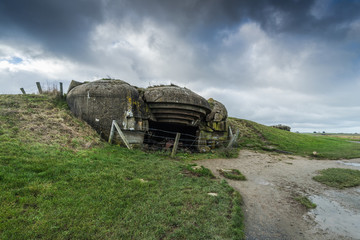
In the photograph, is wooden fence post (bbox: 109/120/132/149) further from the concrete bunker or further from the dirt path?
the dirt path

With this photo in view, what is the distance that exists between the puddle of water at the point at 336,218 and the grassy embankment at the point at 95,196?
5.61 feet

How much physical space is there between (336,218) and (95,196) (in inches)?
207

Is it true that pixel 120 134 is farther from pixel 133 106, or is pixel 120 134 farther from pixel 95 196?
pixel 95 196

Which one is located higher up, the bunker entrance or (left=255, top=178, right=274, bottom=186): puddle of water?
the bunker entrance

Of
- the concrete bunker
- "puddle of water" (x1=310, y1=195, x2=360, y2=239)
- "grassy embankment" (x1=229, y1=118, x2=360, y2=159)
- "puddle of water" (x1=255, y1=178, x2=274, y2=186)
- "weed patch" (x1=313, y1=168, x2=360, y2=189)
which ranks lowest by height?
"puddle of water" (x1=255, y1=178, x2=274, y2=186)

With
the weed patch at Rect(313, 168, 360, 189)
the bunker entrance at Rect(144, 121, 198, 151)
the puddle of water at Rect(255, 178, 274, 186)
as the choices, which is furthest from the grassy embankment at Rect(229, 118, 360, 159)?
the puddle of water at Rect(255, 178, 274, 186)

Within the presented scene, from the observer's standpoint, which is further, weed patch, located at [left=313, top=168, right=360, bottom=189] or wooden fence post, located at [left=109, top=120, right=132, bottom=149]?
wooden fence post, located at [left=109, top=120, right=132, bottom=149]

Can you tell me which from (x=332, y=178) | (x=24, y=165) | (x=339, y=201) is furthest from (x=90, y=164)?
(x=332, y=178)

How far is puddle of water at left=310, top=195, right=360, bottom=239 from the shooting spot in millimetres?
3258

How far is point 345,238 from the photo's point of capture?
3.02 m

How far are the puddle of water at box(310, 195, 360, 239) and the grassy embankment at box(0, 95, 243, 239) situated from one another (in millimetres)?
1709

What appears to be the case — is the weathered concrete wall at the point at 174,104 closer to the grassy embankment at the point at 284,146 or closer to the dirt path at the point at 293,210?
the dirt path at the point at 293,210

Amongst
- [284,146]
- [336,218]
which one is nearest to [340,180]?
[336,218]

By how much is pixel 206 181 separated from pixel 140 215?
2.68m
